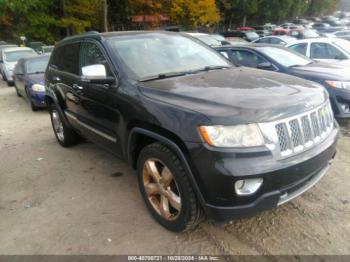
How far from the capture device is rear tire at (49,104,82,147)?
17.6ft

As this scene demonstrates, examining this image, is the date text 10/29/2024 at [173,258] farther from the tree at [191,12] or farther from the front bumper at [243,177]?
the tree at [191,12]

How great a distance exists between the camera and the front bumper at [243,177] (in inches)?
93.4

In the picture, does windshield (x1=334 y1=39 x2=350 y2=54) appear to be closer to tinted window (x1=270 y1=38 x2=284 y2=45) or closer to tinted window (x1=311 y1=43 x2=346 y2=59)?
tinted window (x1=311 y1=43 x2=346 y2=59)

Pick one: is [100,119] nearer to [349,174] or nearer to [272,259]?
[272,259]

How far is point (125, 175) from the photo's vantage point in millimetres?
4398

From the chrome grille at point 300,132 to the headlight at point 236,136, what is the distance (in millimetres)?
170

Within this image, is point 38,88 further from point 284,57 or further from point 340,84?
point 340,84

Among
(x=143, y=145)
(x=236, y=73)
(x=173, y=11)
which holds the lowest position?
(x=143, y=145)

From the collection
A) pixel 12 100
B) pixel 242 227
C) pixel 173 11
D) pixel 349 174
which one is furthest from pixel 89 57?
pixel 173 11

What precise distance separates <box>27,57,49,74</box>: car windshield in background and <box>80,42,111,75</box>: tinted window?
19.6ft

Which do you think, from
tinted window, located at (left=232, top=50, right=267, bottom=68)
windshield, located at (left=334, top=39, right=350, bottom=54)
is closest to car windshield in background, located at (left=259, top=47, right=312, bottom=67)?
tinted window, located at (left=232, top=50, right=267, bottom=68)

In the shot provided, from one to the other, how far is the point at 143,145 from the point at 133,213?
771mm

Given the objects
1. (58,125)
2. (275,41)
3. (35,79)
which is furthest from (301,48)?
(35,79)

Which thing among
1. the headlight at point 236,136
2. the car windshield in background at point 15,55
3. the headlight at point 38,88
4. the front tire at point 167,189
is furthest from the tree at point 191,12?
the headlight at point 236,136
